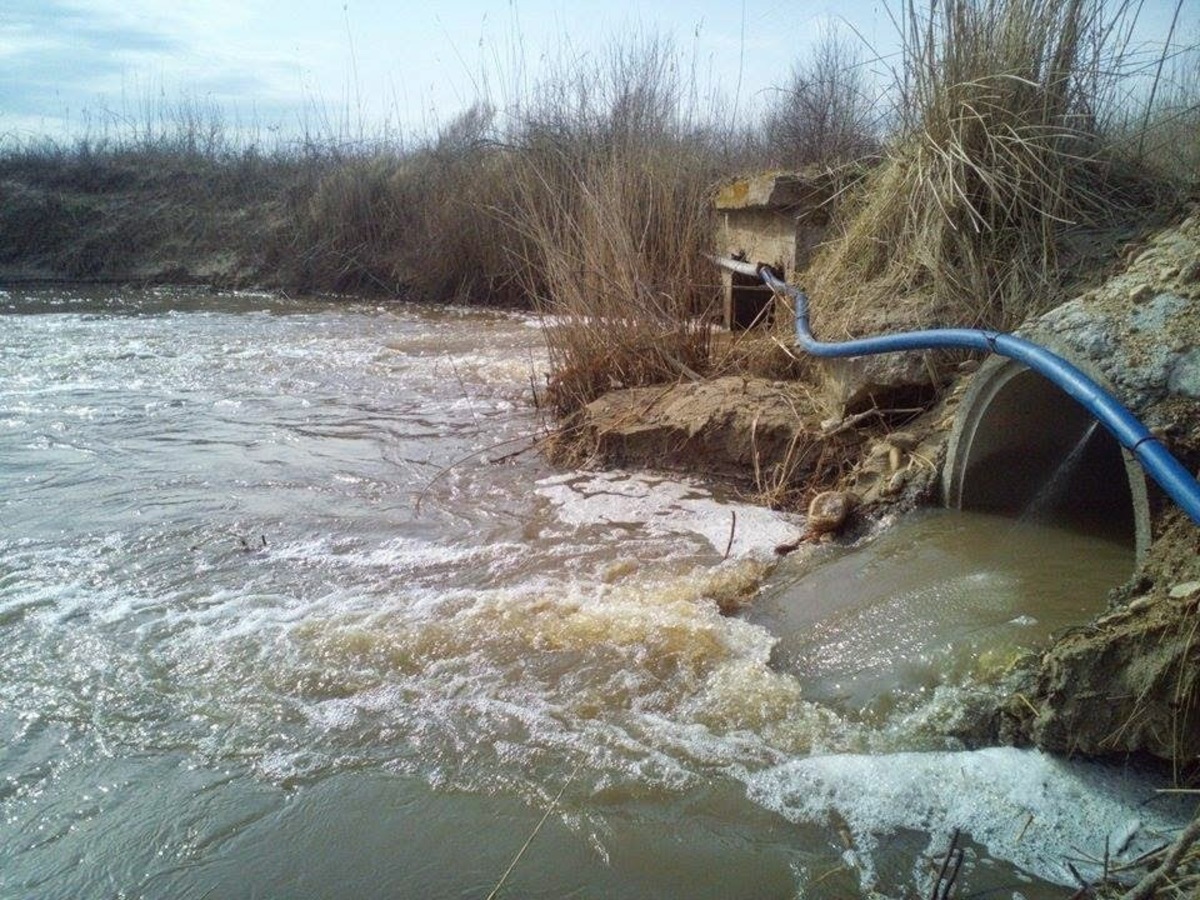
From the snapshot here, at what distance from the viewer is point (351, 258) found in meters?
13.0

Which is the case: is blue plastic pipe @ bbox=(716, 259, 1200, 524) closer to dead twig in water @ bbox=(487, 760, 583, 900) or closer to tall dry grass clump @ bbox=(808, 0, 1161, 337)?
tall dry grass clump @ bbox=(808, 0, 1161, 337)

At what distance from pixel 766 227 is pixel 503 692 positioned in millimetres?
4114

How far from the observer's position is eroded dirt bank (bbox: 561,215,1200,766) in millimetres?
2088

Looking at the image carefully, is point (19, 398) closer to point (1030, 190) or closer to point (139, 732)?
point (139, 732)

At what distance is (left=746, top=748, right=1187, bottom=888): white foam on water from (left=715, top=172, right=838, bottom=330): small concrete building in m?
3.52

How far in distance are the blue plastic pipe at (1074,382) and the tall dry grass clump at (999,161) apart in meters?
0.52

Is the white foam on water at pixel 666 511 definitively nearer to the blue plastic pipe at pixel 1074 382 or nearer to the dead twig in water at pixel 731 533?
the dead twig in water at pixel 731 533

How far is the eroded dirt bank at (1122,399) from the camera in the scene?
2.09m

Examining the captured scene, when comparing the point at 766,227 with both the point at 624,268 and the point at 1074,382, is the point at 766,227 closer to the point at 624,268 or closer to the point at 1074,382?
the point at 624,268

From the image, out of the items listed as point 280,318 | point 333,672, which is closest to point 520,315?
point 280,318

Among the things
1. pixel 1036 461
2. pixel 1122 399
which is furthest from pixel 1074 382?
pixel 1036 461

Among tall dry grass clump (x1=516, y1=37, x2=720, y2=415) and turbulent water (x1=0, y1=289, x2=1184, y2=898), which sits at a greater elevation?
tall dry grass clump (x1=516, y1=37, x2=720, y2=415)

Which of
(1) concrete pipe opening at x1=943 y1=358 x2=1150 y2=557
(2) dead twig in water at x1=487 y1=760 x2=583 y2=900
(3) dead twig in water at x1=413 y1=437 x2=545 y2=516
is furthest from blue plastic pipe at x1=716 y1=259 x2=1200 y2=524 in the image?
(3) dead twig in water at x1=413 y1=437 x2=545 y2=516

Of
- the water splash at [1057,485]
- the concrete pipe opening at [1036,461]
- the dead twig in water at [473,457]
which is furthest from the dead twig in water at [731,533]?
the dead twig in water at [473,457]
